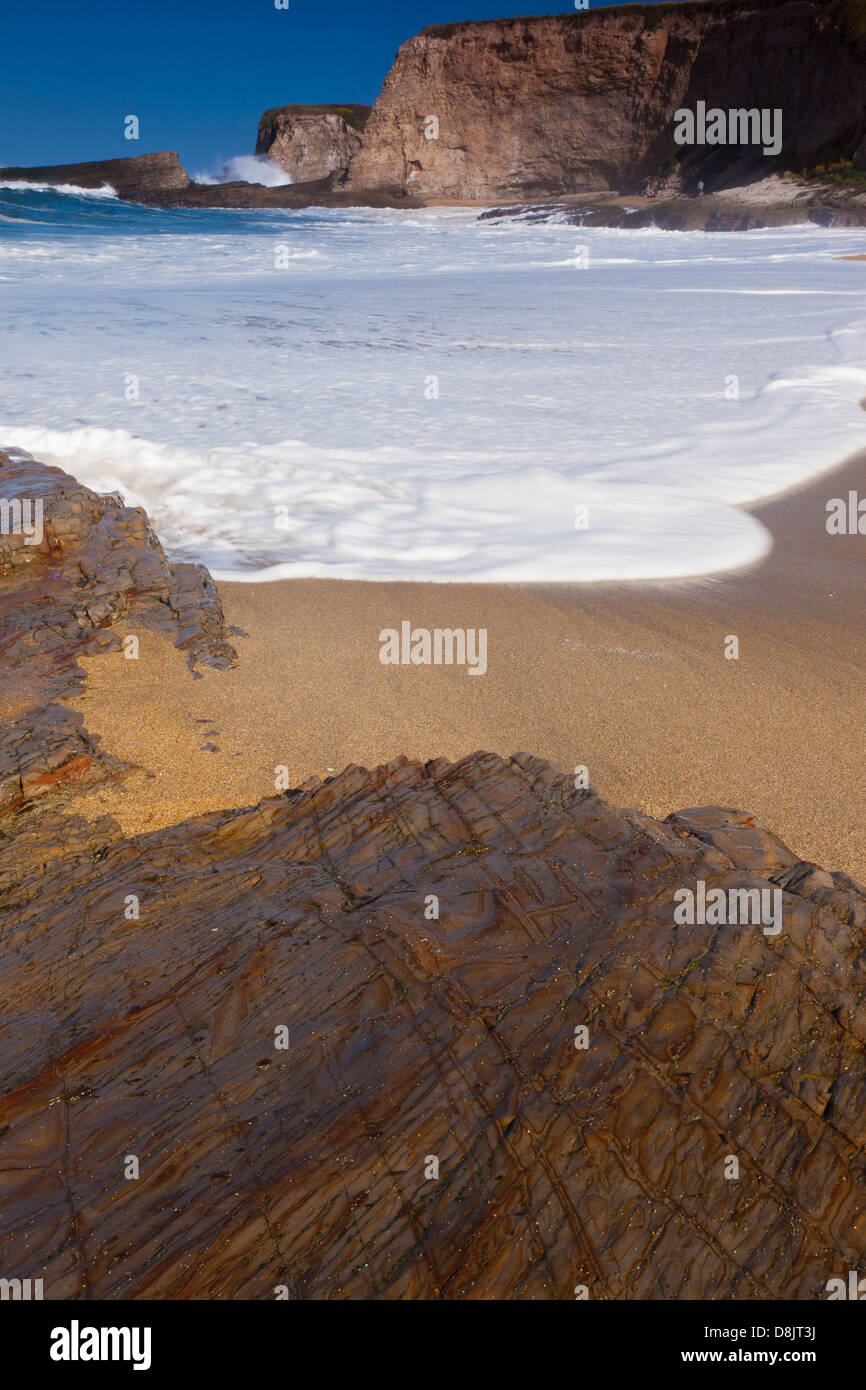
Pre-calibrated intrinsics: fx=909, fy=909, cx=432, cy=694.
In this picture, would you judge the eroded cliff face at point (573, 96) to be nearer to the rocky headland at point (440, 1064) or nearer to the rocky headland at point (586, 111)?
the rocky headland at point (586, 111)

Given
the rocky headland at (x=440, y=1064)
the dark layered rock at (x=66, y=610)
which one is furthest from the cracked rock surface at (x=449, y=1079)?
the dark layered rock at (x=66, y=610)

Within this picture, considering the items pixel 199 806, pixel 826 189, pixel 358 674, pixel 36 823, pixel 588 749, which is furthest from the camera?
pixel 826 189

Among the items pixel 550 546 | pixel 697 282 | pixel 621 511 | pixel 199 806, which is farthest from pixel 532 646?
pixel 697 282

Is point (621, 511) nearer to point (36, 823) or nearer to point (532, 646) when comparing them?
point (532, 646)

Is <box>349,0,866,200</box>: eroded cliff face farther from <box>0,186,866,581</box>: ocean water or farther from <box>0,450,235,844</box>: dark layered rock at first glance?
<box>0,450,235,844</box>: dark layered rock

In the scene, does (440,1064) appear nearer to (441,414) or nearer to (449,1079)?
(449,1079)
